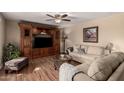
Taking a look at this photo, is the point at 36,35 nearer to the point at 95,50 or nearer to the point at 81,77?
the point at 95,50

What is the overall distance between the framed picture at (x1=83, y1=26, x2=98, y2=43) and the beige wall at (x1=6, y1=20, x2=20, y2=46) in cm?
334

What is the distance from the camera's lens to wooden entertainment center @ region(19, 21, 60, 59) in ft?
18.1

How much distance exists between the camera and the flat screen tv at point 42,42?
6103 millimetres

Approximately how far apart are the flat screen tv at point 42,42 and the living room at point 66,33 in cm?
69

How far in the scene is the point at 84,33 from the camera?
5.82 metres

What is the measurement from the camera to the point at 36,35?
6191 mm

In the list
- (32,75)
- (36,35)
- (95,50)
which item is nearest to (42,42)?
(36,35)

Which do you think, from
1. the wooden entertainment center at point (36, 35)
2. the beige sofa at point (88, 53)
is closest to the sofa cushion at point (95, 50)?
the beige sofa at point (88, 53)

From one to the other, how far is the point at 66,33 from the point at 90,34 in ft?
7.29

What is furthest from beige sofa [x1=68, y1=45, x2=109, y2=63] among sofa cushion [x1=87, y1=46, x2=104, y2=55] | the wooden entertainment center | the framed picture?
the wooden entertainment center

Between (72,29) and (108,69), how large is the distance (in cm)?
555

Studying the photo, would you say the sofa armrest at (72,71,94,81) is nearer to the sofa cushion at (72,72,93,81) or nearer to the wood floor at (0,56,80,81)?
the sofa cushion at (72,72,93,81)
